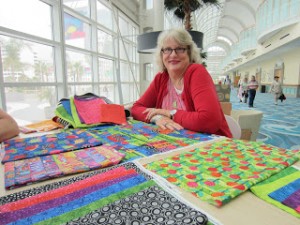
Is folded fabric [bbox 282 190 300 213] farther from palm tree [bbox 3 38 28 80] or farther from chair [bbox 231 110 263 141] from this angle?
palm tree [bbox 3 38 28 80]

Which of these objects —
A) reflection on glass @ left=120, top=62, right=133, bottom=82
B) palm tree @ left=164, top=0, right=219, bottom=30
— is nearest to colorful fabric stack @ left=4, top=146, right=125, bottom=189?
palm tree @ left=164, top=0, right=219, bottom=30

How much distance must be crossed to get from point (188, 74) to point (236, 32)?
24.1 meters

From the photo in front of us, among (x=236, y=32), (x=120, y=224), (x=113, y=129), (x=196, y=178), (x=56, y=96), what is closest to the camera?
(x=120, y=224)

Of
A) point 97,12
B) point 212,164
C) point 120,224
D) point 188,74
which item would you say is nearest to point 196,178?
point 212,164

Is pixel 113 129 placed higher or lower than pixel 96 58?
lower

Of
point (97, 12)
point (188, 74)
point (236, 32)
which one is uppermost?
point (236, 32)

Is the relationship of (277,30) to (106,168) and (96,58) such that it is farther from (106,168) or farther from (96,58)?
(106,168)

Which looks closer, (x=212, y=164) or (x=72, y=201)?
(x=72, y=201)

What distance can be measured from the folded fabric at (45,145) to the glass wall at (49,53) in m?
0.70

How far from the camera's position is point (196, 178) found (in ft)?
1.53

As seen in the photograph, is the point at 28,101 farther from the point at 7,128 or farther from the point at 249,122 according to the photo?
the point at 249,122

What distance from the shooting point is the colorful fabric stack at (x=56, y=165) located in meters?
0.48

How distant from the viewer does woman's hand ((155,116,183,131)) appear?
98 centimetres

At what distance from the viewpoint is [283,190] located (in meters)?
0.41
